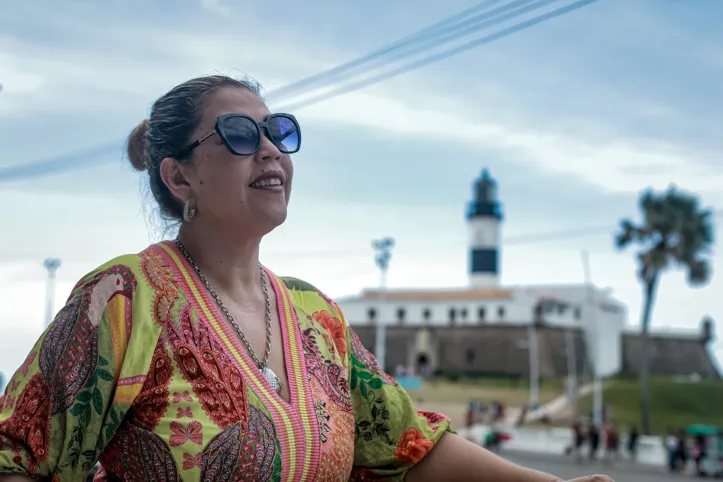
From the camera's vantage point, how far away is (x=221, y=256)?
2283 mm

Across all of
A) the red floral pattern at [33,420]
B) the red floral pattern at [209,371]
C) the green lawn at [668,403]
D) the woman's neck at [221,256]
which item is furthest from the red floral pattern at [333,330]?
the green lawn at [668,403]

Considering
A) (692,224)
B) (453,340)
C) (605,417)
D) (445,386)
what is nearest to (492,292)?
(453,340)

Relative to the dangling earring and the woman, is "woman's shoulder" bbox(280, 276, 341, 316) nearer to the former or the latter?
the woman

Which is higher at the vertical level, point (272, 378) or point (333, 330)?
point (333, 330)

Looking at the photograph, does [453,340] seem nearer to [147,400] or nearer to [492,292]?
[492,292]

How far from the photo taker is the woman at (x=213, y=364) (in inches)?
76.6

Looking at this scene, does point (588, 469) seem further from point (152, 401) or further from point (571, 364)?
point (571, 364)

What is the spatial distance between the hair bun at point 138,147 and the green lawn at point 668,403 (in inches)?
1616

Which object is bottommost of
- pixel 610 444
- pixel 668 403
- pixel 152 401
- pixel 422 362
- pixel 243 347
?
pixel 668 403

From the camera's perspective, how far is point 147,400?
198 centimetres

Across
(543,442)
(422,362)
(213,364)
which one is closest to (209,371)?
(213,364)

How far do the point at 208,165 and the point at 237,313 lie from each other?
13.8 inches

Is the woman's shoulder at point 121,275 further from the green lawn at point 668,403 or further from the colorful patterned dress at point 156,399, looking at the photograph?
the green lawn at point 668,403

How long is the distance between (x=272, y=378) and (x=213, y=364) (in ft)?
0.54
